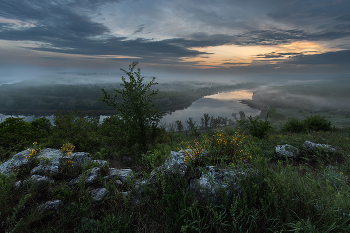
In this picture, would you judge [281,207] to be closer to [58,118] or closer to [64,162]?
[64,162]

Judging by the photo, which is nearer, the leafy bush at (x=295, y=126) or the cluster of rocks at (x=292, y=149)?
the cluster of rocks at (x=292, y=149)

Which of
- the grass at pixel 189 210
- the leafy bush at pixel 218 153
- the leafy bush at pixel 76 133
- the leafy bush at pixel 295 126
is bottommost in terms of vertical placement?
the leafy bush at pixel 295 126

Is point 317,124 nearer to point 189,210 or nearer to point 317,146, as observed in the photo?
point 317,146

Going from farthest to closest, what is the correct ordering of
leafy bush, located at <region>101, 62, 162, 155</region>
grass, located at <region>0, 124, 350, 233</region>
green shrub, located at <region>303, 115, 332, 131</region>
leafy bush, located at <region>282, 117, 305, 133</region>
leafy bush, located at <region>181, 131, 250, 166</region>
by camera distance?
1. leafy bush, located at <region>282, 117, 305, 133</region>
2. green shrub, located at <region>303, 115, 332, 131</region>
3. leafy bush, located at <region>101, 62, 162, 155</region>
4. leafy bush, located at <region>181, 131, 250, 166</region>
5. grass, located at <region>0, 124, 350, 233</region>

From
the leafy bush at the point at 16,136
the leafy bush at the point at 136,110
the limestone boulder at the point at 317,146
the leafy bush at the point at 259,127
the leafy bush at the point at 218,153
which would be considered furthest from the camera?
the leafy bush at the point at 259,127

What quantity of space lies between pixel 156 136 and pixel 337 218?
9.87 meters

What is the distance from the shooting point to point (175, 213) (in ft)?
9.18

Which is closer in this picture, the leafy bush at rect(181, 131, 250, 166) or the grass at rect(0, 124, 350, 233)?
Answer: the grass at rect(0, 124, 350, 233)

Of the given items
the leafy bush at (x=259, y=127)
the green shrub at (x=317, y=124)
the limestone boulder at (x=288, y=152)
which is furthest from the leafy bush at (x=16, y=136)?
the green shrub at (x=317, y=124)

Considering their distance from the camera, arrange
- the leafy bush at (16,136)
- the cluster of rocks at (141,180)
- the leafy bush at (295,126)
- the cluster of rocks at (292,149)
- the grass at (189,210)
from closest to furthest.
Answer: the grass at (189,210) < the cluster of rocks at (141,180) < the cluster of rocks at (292,149) < the leafy bush at (16,136) < the leafy bush at (295,126)

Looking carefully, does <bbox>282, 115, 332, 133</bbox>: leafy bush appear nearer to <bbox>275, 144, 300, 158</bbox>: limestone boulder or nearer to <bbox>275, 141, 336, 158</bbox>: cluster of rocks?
<bbox>275, 141, 336, 158</bbox>: cluster of rocks

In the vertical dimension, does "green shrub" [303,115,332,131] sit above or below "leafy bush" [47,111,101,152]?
below

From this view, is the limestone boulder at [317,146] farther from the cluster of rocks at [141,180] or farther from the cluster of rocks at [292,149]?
the cluster of rocks at [141,180]

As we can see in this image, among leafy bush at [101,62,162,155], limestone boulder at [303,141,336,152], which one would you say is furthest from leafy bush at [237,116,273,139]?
leafy bush at [101,62,162,155]
